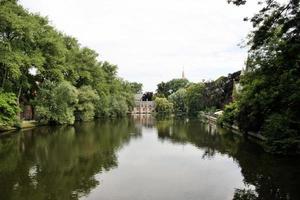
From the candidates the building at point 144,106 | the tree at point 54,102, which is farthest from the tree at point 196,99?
the building at point 144,106

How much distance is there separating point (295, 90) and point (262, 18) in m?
4.86

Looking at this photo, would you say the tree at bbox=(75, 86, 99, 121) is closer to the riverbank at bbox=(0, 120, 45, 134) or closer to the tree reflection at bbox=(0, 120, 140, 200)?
the riverbank at bbox=(0, 120, 45, 134)

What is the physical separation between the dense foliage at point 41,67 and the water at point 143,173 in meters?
16.4

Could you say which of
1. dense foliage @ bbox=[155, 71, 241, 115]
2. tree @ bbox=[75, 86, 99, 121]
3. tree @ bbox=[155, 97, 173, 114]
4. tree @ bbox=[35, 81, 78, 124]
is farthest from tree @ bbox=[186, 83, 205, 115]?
tree @ bbox=[35, 81, 78, 124]

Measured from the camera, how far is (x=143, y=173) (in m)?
17.7

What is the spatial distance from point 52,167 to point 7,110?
20764 mm

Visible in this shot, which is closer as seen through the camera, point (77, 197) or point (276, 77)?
point (77, 197)

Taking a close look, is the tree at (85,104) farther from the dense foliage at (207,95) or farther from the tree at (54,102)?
the dense foliage at (207,95)

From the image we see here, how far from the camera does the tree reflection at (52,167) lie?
13.8m

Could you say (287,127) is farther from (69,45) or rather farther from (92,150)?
A: (69,45)

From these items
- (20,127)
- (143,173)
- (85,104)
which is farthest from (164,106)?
(143,173)

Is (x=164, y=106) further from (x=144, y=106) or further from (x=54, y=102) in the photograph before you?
(x=54, y=102)

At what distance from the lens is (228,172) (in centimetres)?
1811

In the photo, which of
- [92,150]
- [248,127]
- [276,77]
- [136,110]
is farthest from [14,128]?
[136,110]
